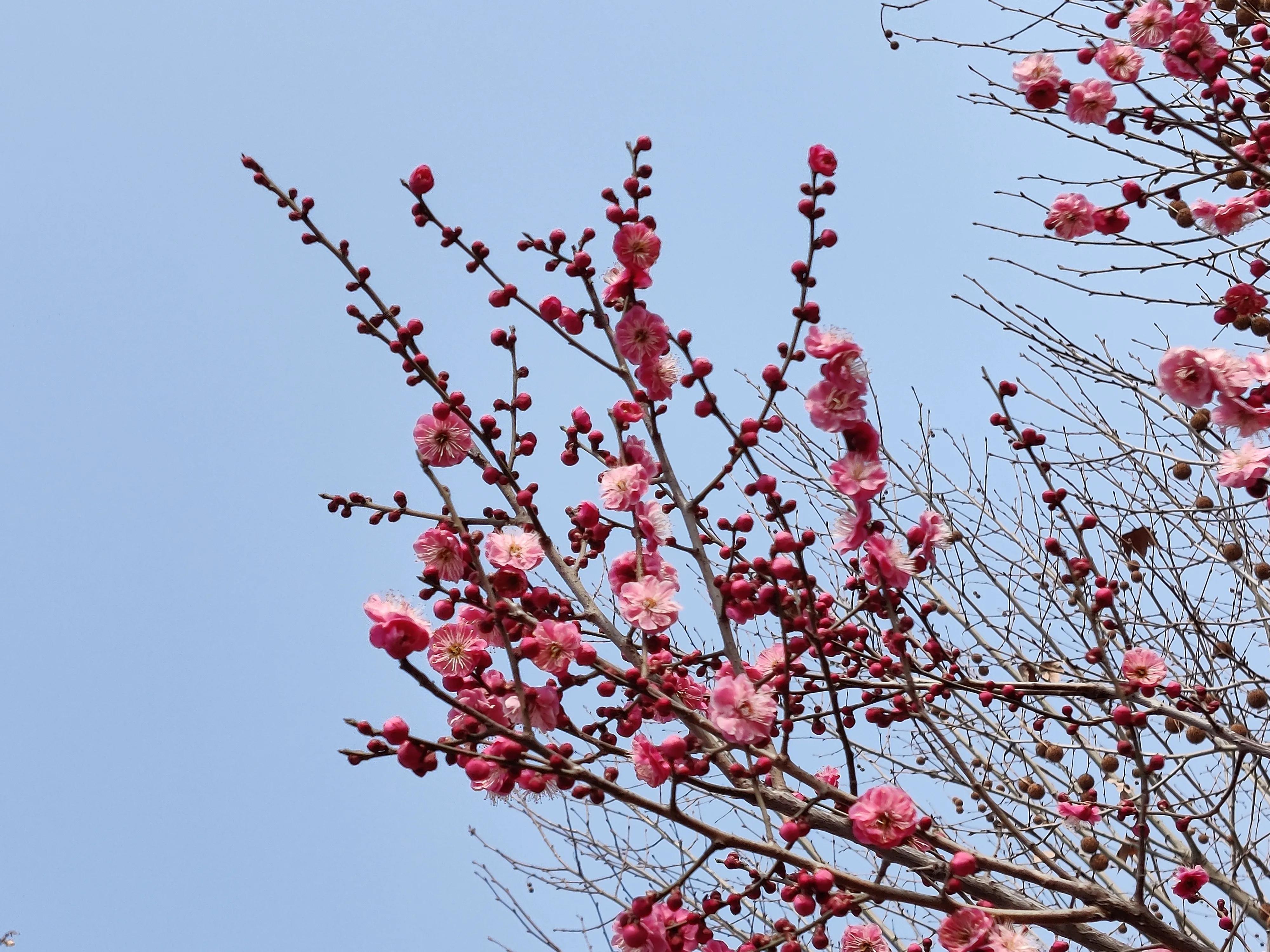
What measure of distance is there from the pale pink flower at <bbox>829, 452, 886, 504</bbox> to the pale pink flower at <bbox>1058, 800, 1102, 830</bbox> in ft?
4.46

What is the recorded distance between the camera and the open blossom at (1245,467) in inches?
107

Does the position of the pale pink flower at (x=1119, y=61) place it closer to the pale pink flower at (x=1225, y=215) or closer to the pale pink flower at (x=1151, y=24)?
the pale pink flower at (x=1151, y=24)

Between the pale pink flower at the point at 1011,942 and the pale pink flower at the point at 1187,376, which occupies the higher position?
the pale pink flower at the point at 1187,376

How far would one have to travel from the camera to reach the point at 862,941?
10.1 ft

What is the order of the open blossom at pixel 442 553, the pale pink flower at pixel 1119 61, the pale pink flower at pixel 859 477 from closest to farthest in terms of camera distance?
1. the pale pink flower at pixel 859 477
2. the open blossom at pixel 442 553
3. the pale pink flower at pixel 1119 61

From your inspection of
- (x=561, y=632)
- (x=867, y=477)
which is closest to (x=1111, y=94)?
(x=867, y=477)

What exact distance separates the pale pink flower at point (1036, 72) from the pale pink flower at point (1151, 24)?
330 millimetres

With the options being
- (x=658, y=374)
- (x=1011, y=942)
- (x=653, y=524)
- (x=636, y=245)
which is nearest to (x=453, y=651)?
(x=653, y=524)

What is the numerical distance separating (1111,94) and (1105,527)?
81.1 inches

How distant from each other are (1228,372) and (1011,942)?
1659 mm

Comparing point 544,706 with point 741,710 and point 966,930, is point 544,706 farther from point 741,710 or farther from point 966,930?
point 966,930

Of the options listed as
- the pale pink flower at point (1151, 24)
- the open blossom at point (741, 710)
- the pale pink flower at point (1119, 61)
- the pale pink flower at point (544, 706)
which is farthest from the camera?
the pale pink flower at point (1119, 61)

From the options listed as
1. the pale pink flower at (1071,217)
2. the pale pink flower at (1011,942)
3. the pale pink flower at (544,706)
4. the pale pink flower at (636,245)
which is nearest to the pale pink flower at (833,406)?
the pale pink flower at (636,245)

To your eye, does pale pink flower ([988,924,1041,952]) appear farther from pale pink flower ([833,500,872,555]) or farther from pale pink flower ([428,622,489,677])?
pale pink flower ([428,622,489,677])
